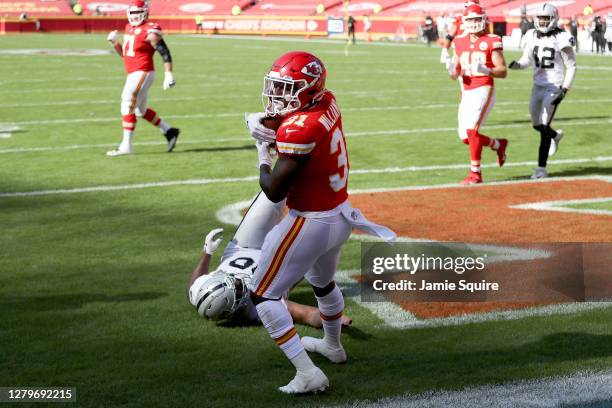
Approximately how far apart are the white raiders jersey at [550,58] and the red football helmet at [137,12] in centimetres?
509

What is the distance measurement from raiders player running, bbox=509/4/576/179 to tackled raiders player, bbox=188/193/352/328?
5706 millimetres

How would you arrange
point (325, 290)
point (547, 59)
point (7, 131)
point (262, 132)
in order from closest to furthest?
1. point (262, 132)
2. point (325, 290)
3. point (547, 59)
4. point (7, 131)

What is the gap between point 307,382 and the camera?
4.86 m

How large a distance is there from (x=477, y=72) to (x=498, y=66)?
0.24 meters

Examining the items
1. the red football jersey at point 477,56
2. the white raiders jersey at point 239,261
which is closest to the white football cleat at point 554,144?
the red football jersey at point 477,56

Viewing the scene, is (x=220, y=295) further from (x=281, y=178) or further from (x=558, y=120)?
(x=558, y=120)

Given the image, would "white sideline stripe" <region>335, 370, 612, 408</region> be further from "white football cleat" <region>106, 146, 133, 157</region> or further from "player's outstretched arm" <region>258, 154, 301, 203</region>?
"white football cleat" <region>106, 146, 133, 157</region>

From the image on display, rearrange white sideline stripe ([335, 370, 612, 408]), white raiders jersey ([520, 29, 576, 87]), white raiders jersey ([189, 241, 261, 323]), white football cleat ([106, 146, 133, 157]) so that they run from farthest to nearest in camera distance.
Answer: white football cleat ([106, 146, 133, 157]) < white raiders jersey ([520, 29, 576, 87]) < white raiders jersey ([189, 241, 261, 323]) < white sideline stripe ([335, 370, 612, 408])

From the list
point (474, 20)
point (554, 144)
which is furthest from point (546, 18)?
point (554, 144)

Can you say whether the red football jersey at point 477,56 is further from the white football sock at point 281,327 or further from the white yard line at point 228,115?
the white football sock at point 281,327

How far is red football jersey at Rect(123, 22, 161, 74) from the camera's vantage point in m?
13.4

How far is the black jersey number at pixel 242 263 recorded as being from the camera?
6.35 m

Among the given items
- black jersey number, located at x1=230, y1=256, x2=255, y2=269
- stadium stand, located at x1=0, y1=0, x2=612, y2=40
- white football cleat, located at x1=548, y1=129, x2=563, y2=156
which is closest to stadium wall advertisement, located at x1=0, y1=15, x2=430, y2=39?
stadium stand, located at x1=0, y1=0, x2=612, y2=40

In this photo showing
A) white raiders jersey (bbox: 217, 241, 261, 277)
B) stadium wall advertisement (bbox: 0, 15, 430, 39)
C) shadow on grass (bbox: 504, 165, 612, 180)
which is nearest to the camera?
white raiders jersey (bbox: 217, 241, 261, 277)
